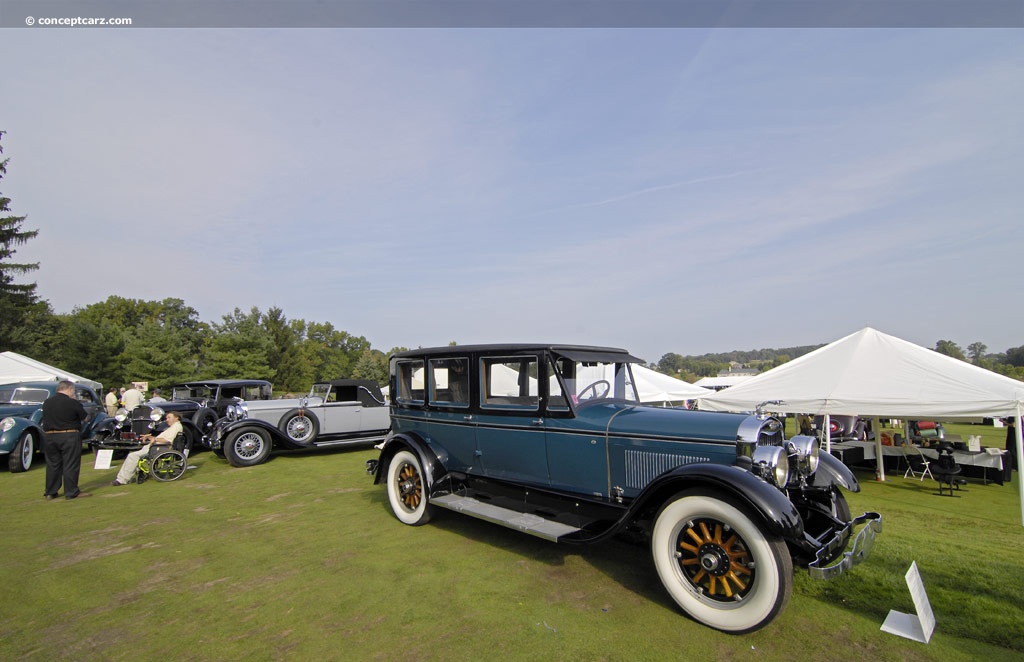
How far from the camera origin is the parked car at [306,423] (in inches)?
432

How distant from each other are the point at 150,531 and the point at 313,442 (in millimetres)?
5861

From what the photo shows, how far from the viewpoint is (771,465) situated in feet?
12.3

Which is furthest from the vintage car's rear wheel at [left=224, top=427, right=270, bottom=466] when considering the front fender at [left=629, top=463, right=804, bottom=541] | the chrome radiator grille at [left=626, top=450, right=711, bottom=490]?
the front fender at [left=629, top=463, right=804, bottom=541]

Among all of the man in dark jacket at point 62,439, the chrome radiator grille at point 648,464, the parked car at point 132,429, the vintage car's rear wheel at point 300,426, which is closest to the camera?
the chrome radiator grille at point 648,464

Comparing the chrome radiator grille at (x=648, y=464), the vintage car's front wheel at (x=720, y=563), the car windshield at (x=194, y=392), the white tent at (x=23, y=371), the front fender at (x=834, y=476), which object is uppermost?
the white tent at (x=23, y=371)

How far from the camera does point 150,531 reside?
234 inches

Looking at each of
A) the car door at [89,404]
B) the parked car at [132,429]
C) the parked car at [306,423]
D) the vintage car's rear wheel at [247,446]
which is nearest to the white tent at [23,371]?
the car door at [89,404]

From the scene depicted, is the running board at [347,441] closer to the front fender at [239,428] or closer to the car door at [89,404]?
the front fender at [239,428]

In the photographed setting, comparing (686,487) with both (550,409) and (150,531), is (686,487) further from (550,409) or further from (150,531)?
(150,531)

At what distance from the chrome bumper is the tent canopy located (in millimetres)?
5437

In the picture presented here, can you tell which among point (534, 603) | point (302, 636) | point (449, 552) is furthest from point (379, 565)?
point (534, 603)

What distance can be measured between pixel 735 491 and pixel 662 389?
13681 millimetres

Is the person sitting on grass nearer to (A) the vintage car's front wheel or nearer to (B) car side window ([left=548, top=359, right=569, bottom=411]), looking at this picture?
(B) car side window ([left=548, top=359, right=569, bottom=411])

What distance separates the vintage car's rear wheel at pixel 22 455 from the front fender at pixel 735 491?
12.6 m
